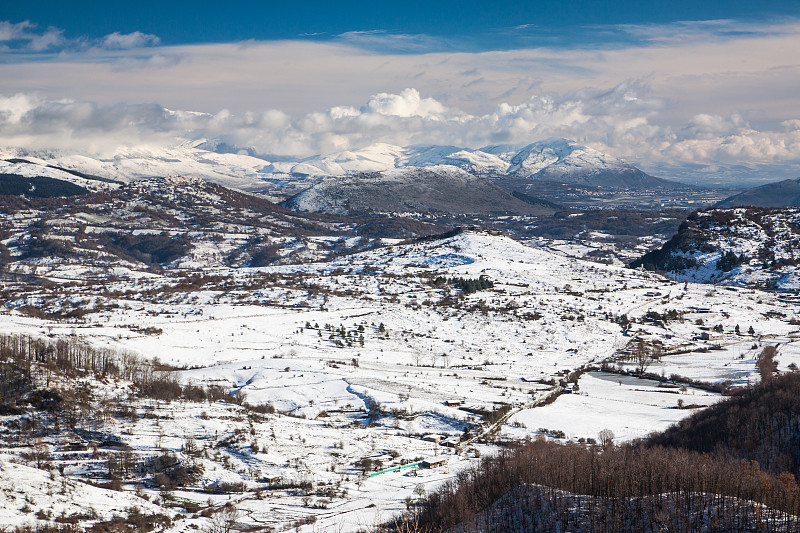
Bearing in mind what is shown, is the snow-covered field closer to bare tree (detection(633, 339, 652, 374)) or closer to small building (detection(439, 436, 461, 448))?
small building (detection(439, 436, 461, 448))

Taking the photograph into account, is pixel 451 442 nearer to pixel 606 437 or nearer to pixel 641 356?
pixel 606 437

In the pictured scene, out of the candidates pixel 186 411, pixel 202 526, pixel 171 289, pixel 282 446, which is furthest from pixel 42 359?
pixel 171 289

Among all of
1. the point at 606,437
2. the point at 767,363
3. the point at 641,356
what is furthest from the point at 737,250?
the point at 606,437

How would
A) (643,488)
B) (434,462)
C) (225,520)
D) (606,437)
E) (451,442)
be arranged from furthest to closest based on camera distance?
(451,442) → (606,437) → (434,462) → (225,520) → (643,488)

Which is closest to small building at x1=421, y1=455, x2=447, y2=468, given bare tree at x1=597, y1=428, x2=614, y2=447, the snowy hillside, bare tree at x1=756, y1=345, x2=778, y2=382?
bare tree at x1=597, y1=428, x2=614, y2=447

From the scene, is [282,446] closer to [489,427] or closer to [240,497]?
[240,497]

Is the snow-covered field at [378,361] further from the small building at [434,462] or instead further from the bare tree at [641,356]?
the bare tree at [641,356]

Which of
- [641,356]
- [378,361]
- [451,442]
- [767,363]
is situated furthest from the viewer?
[641,356]

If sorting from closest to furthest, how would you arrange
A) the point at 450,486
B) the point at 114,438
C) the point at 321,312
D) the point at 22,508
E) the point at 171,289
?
the point at 22,508, the point at 450,486, the point at 114,438, the point at 321,312, the point at 171,289
